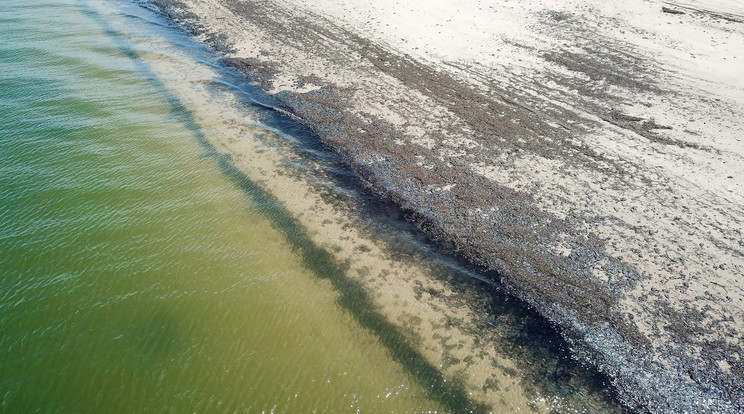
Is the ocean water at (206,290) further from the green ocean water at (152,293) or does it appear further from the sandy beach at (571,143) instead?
the sandy beach at (571,143)

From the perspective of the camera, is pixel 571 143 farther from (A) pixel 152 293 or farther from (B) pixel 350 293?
(A) pixel 152 293

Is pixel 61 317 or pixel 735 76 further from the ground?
pixel 735 76

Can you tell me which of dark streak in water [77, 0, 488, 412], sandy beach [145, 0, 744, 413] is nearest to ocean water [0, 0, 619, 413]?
dark streak in water [77, 0, 488, 412]

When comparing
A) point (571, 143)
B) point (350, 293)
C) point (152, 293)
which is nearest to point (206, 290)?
point (152, 293)

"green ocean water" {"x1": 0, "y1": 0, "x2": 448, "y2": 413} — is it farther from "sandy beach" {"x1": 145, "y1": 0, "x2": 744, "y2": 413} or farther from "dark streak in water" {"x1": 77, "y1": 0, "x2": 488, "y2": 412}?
"sandy beach" {"x1": 145, "y1": 0, "x2": 744, "y2": 413}

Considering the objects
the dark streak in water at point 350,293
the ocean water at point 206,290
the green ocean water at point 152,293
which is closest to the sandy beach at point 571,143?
the ocean water at point 206,290

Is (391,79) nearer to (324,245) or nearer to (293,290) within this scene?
(324,245)

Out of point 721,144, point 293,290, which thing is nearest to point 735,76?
point 721,144
